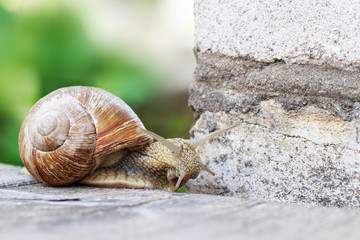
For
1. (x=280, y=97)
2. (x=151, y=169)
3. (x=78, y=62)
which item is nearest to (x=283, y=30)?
(x=280, y=97)

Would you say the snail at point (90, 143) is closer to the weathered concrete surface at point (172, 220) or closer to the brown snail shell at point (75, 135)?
the brown snail shell at point (75, 135)

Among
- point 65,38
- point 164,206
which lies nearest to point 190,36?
point 65,38

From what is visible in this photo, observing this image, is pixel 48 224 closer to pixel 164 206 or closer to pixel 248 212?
pixel 164 206

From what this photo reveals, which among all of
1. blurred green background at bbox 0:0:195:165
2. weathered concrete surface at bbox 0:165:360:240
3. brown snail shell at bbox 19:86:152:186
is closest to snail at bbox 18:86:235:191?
brown snail shell at bbox 19:86:152:186

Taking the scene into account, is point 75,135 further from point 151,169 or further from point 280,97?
point 280,97

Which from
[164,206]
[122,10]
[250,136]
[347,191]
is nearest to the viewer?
[164,206]

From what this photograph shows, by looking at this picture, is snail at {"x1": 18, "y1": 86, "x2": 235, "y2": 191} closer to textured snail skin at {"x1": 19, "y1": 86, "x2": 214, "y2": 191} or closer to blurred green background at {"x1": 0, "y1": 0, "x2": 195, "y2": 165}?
textured snail skin at {"x1": 19, "y1": 86, "x2": 214, "y2": 191}

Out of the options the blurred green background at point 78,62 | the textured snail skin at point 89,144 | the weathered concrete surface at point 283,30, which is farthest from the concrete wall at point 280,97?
the blurred green background at point 78,62
